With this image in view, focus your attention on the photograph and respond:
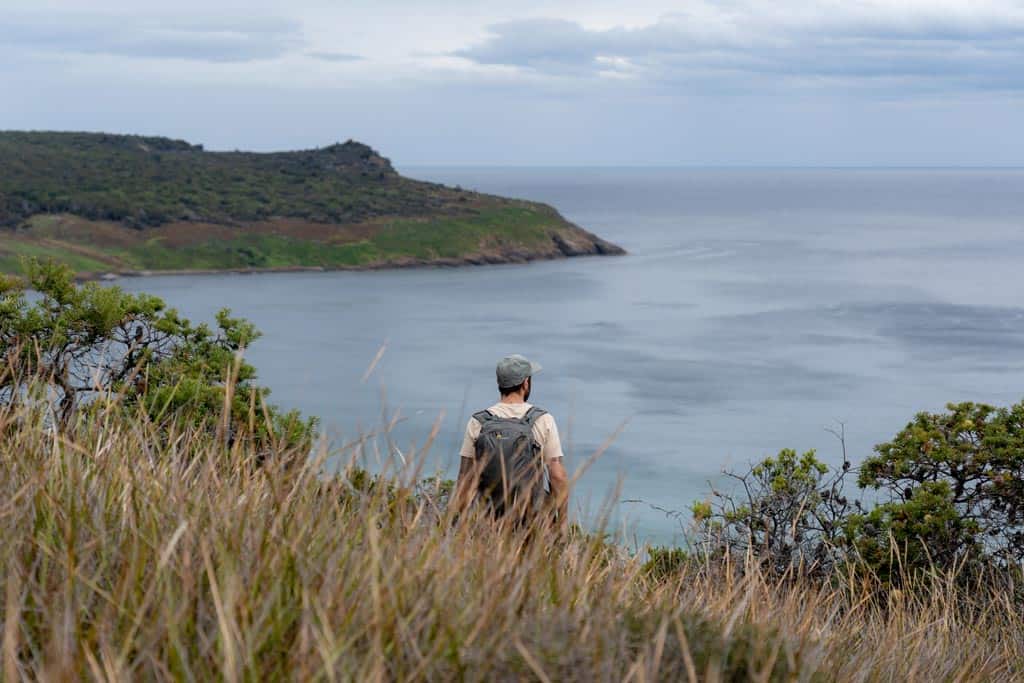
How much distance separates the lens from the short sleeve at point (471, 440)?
646 cm

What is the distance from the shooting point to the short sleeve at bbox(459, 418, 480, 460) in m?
6.46

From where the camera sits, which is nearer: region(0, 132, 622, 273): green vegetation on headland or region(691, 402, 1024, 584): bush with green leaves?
region(691, 402, 1024, 584): bush with green leaves

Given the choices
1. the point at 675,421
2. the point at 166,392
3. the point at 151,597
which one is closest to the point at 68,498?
the point at 151,597

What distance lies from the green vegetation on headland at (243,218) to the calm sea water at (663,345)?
5237mm

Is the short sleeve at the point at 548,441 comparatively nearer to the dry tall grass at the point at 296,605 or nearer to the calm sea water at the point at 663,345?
the dry tall grass at the point at 296,605

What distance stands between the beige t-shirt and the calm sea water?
25.7m

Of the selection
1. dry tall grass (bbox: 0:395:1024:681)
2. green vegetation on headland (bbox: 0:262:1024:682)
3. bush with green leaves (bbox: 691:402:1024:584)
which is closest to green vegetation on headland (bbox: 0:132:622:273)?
bush with green leaves (bbox: 691:402:1024:584)

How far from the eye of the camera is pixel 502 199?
468ft

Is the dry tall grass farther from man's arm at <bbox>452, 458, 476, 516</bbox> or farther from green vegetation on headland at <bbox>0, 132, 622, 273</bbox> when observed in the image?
green vegetation on headland at <bbox>0, 132, 622, 273</bbox>

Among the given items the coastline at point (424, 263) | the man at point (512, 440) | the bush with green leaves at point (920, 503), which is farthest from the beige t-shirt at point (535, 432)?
the coastline at point (424, 263)

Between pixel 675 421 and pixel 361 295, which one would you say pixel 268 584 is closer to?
pixel 675 421

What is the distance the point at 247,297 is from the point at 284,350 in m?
20.3

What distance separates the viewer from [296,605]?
10.4ft

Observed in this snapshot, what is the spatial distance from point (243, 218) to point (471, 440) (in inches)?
4817
